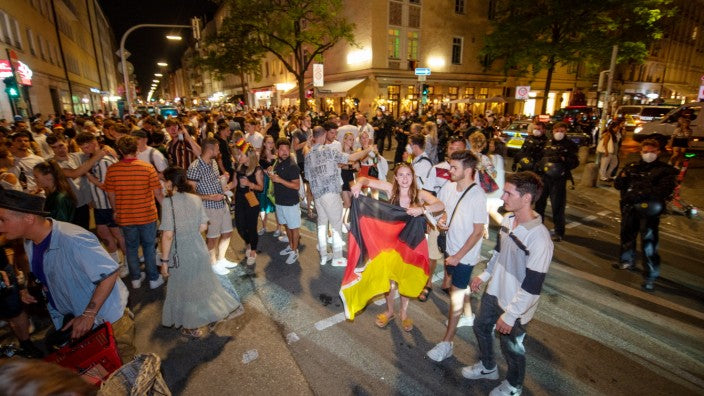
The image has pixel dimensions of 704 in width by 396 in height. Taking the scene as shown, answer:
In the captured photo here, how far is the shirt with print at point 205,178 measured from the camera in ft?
16.9

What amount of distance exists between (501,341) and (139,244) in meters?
4.90

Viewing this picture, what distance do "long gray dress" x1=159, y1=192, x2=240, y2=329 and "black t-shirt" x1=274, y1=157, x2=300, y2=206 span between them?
6.05 ft

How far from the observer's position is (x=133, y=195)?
15.2 feet

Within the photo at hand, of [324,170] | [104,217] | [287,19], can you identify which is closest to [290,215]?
[324,170]

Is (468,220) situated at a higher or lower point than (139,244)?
higher

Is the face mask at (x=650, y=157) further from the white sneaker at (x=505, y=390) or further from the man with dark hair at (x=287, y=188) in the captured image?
the man with dark hair at (x=287, y=188)

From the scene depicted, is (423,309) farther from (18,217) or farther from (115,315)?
(18,217)

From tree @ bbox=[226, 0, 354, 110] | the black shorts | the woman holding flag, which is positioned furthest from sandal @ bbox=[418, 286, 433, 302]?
tree @ bbox=[226, 0, 354, 110]

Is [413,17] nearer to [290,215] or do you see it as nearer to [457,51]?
[457,51]

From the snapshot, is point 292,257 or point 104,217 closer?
A: point 104,217

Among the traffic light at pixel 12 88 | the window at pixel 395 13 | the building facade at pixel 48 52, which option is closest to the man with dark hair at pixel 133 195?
the building facade at pixel 48 52

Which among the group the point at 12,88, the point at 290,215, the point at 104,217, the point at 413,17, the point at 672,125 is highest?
the point at 413,17

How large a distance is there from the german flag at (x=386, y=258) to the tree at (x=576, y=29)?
26.4 meters

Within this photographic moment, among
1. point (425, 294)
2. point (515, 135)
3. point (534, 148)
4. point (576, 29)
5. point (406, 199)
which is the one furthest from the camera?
point (576, 29)
